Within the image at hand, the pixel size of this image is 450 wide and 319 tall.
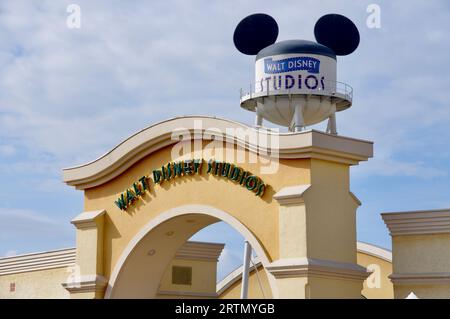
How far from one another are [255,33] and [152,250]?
11884mm

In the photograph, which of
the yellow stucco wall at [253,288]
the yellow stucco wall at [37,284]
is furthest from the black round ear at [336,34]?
the yellow stucco wall at [37,284]

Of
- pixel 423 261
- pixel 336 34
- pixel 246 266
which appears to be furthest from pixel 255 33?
pixel 423 261

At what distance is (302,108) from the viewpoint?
3988 centimetres

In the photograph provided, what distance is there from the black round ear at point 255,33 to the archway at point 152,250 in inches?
394

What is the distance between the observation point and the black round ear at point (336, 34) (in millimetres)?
43312

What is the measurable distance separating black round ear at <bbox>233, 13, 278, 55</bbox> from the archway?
10002 mm

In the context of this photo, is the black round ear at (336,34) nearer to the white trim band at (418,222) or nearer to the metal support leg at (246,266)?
the metal support leg at (246,266)

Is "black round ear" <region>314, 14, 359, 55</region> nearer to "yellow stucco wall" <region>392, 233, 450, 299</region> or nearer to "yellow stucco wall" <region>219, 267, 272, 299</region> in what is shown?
"yellow stucco wall" <region>219, 267, 272, 299</region>

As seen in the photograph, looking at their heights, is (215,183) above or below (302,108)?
below

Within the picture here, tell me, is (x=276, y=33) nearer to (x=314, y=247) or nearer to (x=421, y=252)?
(x=421, y=252)

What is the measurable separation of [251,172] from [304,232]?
319 cm
